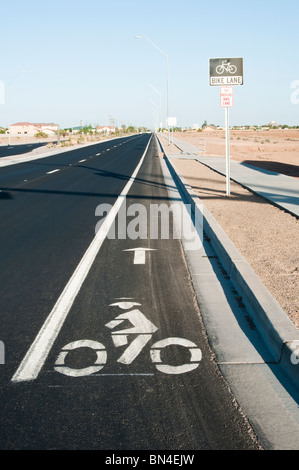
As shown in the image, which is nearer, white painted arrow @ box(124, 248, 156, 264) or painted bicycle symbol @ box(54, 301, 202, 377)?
painted bicycle symbol @ box(54, 301, 202, 377)

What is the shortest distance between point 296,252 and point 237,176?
13.0 metres

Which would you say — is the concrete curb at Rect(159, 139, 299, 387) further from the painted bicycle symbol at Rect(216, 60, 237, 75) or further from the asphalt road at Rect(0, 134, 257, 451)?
the painted bicycle symbol at Rect(216, 60, 237, 75)

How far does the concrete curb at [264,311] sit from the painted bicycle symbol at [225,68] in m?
6.48

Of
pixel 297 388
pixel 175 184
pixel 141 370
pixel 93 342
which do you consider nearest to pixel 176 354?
pixel 141 370

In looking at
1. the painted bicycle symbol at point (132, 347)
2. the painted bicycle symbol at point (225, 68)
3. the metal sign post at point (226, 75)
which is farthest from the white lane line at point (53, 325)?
the painted bicycle symbol at point (225, 68)

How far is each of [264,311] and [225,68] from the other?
9.61 metres

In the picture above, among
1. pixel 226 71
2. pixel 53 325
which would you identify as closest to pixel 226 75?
pixel 226 71

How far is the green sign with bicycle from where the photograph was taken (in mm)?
13203

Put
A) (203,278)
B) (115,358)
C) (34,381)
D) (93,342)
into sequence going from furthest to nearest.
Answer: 1. (203,278)
2. (93,342)
3. (115,358)
4. (34,381)

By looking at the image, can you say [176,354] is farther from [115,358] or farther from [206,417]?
[206,417]

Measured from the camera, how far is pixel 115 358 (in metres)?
4.48

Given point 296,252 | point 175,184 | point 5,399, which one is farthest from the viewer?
point 175,184

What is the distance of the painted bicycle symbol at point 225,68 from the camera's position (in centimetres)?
1322

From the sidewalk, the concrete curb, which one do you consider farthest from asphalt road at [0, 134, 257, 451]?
the sidewalk
